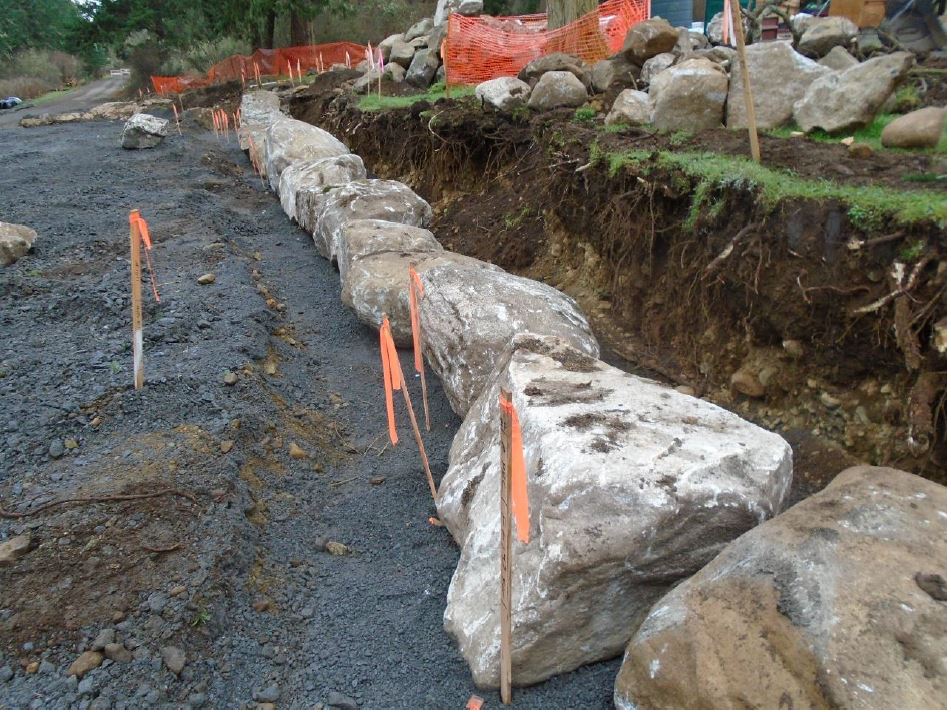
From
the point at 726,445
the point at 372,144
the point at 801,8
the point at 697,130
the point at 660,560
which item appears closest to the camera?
the point at 660,560

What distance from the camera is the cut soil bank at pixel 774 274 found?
288 cm

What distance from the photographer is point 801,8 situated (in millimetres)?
8805

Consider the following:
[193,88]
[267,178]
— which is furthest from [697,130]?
[193,88]

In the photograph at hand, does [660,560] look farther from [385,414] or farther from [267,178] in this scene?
[267,178]

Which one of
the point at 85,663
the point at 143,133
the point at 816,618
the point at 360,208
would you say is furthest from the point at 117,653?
the point at 143,133

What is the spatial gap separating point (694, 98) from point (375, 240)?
107 inches

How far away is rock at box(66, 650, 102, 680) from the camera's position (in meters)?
2.28

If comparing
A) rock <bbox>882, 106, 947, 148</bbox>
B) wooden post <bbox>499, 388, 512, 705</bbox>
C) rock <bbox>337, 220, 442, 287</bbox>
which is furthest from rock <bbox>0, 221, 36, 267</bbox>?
rock <bbox>882, 106, 947, 148</bbox>

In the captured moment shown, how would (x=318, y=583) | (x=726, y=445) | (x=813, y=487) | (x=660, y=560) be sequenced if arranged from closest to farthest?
(x=660, y=560) < (x=726, y=445) < (x=318, y=583) < (x=813, y=487)

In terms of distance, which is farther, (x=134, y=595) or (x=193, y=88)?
(x=193, y=88)

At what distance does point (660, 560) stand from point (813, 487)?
4.53 feet

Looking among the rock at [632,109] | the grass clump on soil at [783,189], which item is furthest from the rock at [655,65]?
the grass clump on soil at [783,189]

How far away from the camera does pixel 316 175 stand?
783 cm

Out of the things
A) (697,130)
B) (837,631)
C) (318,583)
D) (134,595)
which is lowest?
(318,583)
